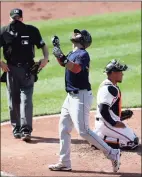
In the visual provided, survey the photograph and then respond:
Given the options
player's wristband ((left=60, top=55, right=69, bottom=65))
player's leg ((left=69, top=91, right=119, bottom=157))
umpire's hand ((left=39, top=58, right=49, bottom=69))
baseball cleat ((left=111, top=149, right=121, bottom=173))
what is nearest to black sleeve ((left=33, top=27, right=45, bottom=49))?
umpire's hand ((left=39, top=58, right=49, bottom=69))

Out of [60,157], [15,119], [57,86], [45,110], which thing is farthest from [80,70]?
[57,86]

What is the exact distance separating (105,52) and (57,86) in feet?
7.80

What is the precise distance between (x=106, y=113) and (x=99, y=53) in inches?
240

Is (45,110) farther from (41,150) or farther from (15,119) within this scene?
(41,150)

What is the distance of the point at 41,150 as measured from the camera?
8.83m

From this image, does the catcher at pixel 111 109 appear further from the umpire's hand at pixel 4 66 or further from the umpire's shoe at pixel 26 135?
the umpire's hand at pixel 4 66

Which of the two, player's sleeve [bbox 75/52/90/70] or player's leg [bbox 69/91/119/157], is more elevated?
player's sleeve [bbox 75/52/90/70]

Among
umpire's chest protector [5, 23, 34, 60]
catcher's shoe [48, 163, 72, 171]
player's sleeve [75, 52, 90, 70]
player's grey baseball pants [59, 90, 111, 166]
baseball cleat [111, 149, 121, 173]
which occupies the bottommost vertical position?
catcher's shoe [48, 163, 72, 171]

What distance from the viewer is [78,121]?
767 centimetres

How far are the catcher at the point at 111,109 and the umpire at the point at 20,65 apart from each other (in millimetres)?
1242

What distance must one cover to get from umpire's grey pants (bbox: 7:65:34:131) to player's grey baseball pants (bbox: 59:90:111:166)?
1.50m

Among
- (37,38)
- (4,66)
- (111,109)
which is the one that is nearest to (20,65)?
(4,66)

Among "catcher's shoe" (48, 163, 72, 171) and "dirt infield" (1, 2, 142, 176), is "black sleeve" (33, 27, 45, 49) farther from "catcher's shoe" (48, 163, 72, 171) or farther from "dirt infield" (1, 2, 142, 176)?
"catcher's shoe" (48, 163, 72, 171)

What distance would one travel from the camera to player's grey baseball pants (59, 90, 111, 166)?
7.68m
